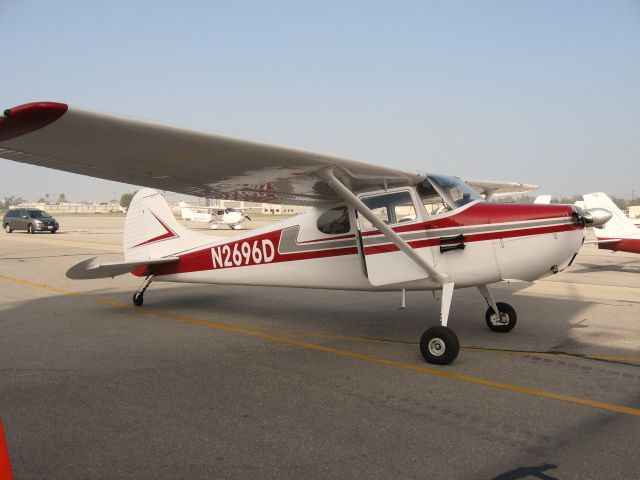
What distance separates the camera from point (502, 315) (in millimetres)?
6617

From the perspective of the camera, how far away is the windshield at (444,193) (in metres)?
5.84

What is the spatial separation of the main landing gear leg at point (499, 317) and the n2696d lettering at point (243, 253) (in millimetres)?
3067

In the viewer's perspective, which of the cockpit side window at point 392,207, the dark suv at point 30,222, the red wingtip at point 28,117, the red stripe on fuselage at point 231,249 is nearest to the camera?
the red wingtip at point 28,117

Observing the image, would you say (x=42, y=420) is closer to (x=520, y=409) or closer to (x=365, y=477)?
(x=365, y=477)

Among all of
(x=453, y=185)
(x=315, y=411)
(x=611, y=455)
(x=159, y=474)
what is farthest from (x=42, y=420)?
(x=453, y=185)

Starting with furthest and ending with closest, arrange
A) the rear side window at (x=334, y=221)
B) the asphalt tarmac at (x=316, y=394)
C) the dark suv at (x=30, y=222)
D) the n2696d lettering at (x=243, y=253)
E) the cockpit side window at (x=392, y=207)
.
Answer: the dark suv at (x=30, y=222)
the n2696d lettering at (x=243, y=253)
the rear side window at (x=334, y=221)
the cockpit side window at (x=392, y=207)
the asphalt tarmac at (x=316, y=394)

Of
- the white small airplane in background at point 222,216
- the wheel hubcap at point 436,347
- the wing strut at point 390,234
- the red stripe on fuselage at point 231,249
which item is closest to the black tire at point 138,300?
the red stripe on fuselage at point 231,249

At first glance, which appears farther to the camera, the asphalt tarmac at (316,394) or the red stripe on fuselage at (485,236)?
the red stripe on fuselage at (485,236)

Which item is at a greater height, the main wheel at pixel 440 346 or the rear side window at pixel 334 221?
the rear side window at pixel 334 221

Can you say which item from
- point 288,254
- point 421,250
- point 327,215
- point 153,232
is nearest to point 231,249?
point 288,254

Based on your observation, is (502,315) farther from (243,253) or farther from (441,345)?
(243,253)

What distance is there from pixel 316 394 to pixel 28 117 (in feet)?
10.1

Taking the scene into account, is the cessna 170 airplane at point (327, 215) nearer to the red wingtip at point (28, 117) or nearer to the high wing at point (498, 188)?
the red wingtip at point (28, 117)

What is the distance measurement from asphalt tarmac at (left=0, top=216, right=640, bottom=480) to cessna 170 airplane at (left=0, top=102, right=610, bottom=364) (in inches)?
29.0
